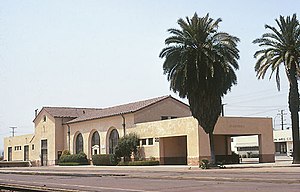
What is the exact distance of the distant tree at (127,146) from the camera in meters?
60.4

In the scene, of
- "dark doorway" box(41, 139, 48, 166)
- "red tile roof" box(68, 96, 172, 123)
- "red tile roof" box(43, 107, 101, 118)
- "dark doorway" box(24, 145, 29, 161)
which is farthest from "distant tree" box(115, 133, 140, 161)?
"dark doorway" box(24, 145, 29, 161)

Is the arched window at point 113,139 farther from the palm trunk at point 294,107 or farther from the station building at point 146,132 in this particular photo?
the palm trunk at point 294,107

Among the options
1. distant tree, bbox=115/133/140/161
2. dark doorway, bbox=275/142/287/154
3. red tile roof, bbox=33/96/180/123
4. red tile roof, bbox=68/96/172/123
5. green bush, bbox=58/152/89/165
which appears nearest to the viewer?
distant tree, bbox=115/133/140/161

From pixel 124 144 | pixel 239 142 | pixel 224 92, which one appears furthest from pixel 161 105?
pixel 239 142

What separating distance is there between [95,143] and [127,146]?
38.2ft

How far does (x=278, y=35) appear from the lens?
4644cm

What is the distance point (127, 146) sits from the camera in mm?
60531

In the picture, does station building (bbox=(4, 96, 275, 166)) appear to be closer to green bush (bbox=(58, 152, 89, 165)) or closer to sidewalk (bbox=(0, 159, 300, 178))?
green bush (bbox=(58, 152, 89, 165))

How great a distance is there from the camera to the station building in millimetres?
54656

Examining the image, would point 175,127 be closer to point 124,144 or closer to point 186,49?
point 124,144

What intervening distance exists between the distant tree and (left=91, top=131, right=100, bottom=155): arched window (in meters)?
8.80

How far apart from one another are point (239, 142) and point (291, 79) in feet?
184

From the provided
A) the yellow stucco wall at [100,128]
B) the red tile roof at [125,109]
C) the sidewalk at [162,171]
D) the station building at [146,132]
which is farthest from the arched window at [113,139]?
the sidewalk at [162,171]

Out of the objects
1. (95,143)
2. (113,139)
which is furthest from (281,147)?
(113,139)
